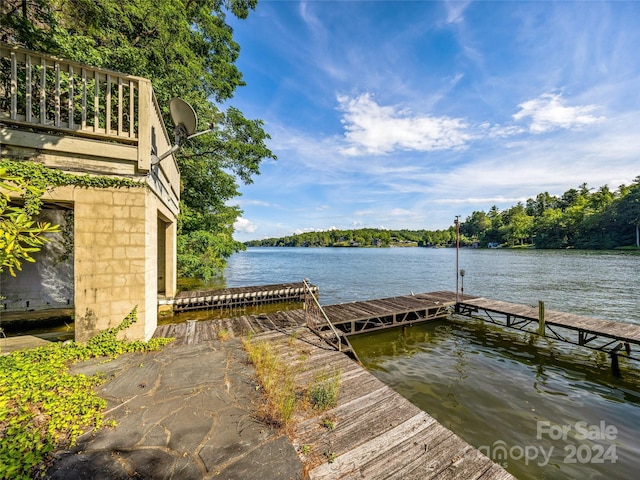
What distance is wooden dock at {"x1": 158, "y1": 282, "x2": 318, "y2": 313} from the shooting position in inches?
475

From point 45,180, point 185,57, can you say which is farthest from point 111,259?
point 185,57

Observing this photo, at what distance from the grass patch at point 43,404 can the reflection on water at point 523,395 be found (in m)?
6.42

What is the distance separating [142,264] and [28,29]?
29.5 feet

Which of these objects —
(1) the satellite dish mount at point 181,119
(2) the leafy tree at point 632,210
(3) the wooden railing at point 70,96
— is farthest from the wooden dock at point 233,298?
(2) the leafy tree at point 632,210

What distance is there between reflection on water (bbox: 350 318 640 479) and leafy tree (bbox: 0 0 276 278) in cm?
1289

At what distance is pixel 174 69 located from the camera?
1148 centimetres

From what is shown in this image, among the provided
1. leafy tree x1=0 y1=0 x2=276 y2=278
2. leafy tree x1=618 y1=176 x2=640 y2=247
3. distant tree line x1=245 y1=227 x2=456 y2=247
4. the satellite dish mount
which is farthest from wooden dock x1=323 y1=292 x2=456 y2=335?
distant tree line x1=245 y1=227 x2=456 y2=247

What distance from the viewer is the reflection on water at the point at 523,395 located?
459cm

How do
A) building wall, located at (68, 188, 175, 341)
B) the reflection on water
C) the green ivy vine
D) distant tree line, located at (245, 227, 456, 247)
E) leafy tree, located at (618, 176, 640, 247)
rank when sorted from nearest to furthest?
the green ivy vine < the reflection on water < building wall, located at (68, 188, 175, 341) < leafy tree, located at (618, 176, 640, 247) < distant tree line, located at (245, 227, 456, 247)

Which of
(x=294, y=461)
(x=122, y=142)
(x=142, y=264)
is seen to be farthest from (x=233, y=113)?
(x=294, y=461)

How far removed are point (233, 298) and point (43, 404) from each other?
10289mm

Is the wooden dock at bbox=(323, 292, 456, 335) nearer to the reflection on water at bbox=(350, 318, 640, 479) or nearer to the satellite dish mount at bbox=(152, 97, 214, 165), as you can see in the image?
the reflection on water at bbox=(350, 318, 640, 479)

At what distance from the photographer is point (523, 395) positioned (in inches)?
251

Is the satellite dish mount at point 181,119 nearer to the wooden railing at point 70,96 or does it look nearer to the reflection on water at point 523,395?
the wooden railing at point 70,96
